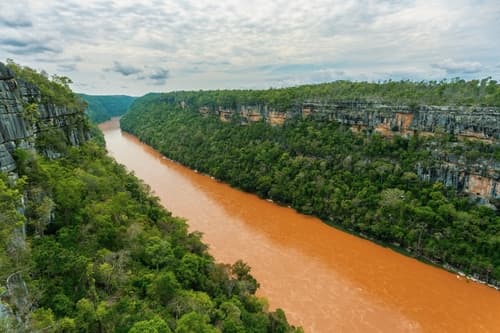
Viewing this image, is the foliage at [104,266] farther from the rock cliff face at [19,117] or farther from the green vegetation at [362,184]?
the green vegetation at [362,184]

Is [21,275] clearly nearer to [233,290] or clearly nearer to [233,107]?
[233,290]

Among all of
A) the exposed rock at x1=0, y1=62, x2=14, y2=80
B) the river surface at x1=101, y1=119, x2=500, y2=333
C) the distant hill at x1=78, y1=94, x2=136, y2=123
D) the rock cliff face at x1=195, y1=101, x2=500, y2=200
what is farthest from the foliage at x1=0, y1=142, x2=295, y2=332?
the distant hill at x1=78, y1=94, x2=136, y2=123

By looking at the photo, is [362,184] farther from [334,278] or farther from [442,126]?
[334,278]

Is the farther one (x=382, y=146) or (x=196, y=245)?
(x=382, y=146)

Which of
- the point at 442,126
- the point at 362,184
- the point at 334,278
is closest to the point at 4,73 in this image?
the point at 334,278

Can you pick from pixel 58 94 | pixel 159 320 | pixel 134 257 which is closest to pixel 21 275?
pixel 159 320

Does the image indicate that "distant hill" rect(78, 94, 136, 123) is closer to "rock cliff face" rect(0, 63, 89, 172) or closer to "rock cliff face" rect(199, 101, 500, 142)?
"rock cliff face" rect(199, 101, 500, 142)
